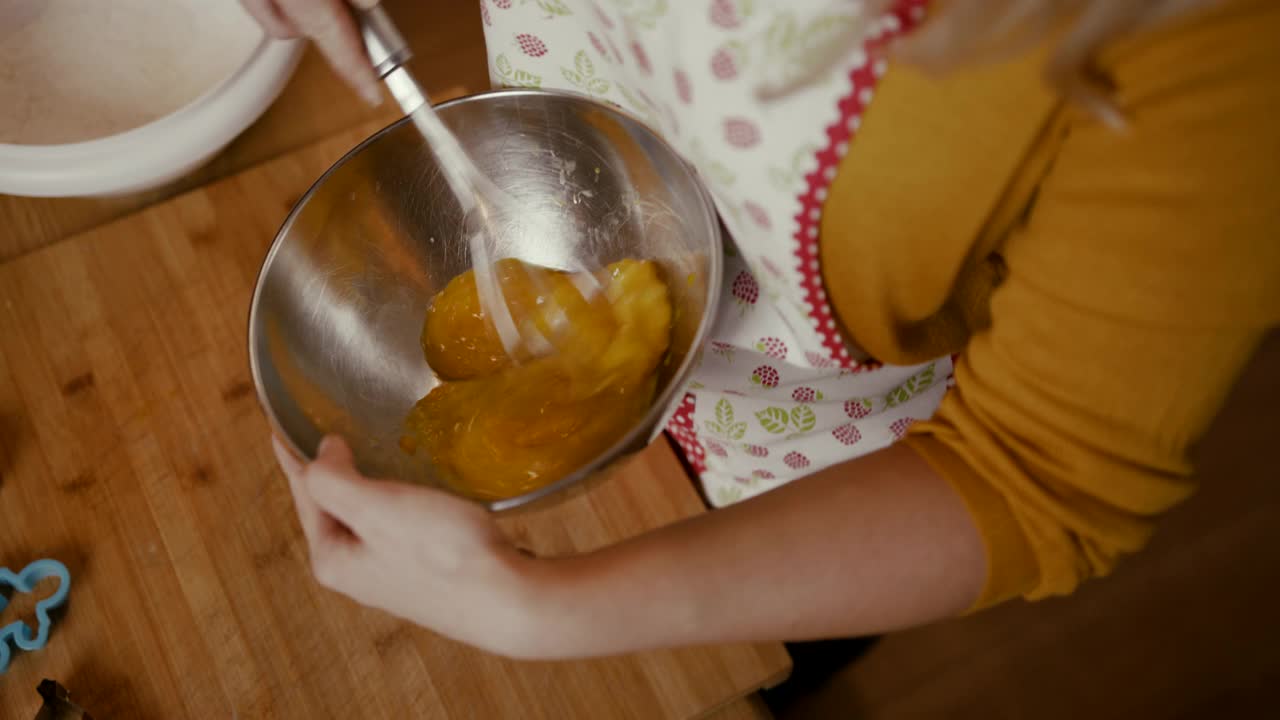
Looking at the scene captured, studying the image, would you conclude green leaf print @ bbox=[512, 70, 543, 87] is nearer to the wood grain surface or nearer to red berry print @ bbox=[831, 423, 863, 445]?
the wood grain surface

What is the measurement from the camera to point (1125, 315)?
321 millimetres

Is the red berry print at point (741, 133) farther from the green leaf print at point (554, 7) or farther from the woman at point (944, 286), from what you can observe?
the green leaf print at point (554, 7)

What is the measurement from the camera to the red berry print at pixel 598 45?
0.52 metres

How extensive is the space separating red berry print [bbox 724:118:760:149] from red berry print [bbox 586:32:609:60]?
0.48 feet

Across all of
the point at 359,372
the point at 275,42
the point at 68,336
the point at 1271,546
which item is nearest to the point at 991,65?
the point at 359,372

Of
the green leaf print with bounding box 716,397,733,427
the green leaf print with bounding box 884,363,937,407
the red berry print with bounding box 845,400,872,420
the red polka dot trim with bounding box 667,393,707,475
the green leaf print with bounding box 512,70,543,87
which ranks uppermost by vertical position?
the green leaf print with bounding box 512,70,543,87

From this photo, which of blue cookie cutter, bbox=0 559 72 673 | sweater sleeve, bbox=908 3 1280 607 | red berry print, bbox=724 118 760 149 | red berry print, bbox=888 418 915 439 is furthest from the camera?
red berry print, bbox=888 418 915 439

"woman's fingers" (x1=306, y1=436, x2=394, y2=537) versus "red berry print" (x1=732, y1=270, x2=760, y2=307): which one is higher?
"red berry print" (x1=732, y1=270, x2=760, y2=307)

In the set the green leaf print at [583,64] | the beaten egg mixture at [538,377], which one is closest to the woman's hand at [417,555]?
the beaten egg mixture at [538,377]

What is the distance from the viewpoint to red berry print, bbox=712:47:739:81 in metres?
0.38

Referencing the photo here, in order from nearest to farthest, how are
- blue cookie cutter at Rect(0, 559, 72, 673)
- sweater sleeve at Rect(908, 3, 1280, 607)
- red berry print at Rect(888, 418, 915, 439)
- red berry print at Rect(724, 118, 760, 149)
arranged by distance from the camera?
sweater sleeve at Rect(908, 3, 1280, 607), red berry print at Rect(724, 118, 760, 149), blue cookie cutter at Rect(0, 559, 72, 673), red berry print at Rect(888, 418, 915, 439)

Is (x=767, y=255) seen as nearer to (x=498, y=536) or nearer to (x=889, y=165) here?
(x=889, y=165)

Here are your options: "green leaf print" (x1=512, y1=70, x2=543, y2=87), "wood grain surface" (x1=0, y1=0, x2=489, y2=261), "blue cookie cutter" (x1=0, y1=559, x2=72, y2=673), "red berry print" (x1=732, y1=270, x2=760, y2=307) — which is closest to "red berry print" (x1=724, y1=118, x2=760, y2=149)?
"red berry print" (x1=732, y1=270, x2=760, y2=307)

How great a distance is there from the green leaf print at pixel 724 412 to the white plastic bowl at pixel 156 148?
416 millimetres
